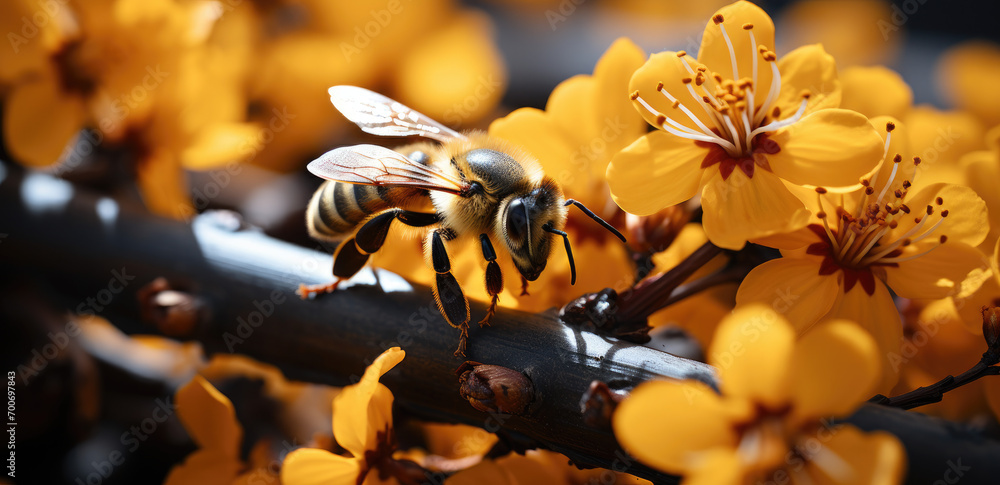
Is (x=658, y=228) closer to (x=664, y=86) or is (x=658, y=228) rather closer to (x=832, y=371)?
(x=664, y=86)

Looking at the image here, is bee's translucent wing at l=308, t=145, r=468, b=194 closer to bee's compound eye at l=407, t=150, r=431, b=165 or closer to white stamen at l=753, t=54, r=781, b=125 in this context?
bee's compound eye at l=407, t=150, r=431, b=165

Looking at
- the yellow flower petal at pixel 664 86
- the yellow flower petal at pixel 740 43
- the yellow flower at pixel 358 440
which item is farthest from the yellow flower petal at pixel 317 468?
the yellow flower petal at pixel 740 43

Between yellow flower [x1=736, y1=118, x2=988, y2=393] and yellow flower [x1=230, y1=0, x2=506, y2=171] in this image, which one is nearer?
yellow flower [x1=736, y1=118, x2=988, y2=393]

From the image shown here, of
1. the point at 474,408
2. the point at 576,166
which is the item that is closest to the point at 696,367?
the point at 474,408

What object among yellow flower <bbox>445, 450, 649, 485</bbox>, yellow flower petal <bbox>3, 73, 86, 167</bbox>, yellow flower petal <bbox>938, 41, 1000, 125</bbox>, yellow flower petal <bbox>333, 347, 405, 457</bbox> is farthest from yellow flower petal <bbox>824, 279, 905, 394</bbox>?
yellow flower petal <bbox>3, 73, 86, 167</bbox>

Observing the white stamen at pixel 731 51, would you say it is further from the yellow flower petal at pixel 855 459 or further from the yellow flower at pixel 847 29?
the yellow flower at pixel 847 29

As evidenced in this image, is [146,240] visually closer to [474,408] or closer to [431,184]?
[431,184]

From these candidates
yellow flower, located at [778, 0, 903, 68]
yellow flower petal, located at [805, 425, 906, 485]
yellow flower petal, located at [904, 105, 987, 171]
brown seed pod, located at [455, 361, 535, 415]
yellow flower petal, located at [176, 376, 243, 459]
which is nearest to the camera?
yellow flower petal, located at [805, 425, 906, 485]
